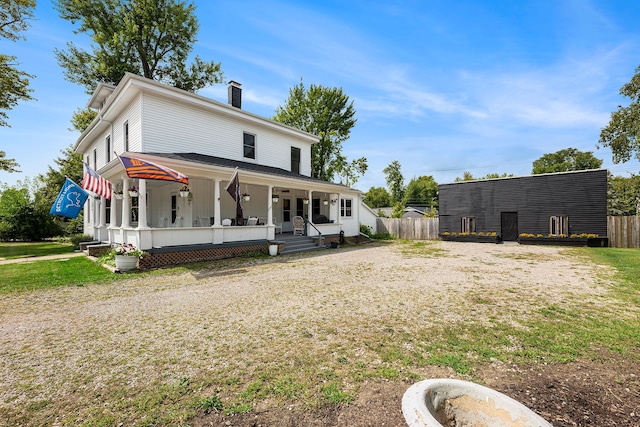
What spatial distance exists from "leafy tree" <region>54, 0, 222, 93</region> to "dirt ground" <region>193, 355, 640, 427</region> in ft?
87.3

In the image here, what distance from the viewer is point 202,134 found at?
13336 millimetres

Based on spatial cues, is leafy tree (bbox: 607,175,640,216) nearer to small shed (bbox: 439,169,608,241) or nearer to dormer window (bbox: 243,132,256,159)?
small shed (bbox: 439,169,608,241)

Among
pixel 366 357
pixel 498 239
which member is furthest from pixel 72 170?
pixel 498 239

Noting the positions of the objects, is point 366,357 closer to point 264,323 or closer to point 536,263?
point 264,323

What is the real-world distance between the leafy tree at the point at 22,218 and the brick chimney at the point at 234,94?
723 inches

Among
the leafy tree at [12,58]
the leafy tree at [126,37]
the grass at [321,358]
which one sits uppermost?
the leafy tree at [126,37]

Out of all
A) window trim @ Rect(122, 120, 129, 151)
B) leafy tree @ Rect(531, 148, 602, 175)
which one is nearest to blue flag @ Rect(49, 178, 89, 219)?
window trim @ Rect(122, 120, 129, 151)

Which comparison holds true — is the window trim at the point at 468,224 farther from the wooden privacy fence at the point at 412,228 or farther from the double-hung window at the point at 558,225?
the double-hung window at the point at 558,225

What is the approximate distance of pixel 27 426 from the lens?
88.0 inches

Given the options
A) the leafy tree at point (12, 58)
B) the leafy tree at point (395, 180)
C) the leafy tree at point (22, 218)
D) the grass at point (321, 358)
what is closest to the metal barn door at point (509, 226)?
the grass at point (321, 358)

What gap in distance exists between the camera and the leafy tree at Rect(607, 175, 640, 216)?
32.8 m

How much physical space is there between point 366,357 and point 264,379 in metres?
1.22

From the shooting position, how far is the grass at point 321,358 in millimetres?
2459

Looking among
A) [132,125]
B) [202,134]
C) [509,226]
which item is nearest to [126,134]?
[132,125]
